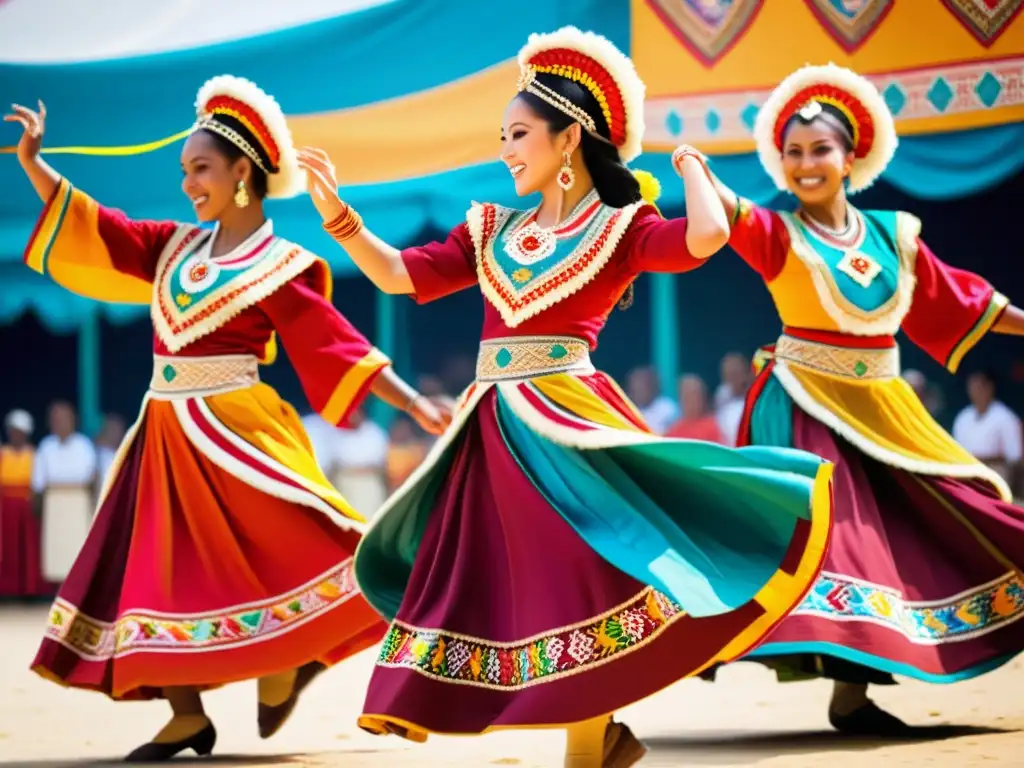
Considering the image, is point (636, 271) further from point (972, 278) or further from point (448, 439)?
point (972, 278)

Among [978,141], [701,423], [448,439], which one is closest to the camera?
[448,439]

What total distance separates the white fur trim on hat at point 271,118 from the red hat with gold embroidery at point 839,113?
1309mm

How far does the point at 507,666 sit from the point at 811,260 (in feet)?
5.77

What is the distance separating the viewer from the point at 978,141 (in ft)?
25.8

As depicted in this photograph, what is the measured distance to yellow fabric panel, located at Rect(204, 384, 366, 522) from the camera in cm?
446

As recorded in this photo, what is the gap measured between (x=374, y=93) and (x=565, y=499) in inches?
247

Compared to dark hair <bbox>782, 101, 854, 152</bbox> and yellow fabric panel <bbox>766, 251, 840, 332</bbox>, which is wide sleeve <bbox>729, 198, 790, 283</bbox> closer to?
yellow fabric panel <bbox>766, 251, 840, 332</bbox>

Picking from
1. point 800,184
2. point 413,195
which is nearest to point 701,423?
point 413,195

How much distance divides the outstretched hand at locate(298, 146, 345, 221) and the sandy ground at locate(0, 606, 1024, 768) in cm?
141

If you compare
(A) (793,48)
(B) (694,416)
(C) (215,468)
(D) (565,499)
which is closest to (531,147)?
(D) (565,499)

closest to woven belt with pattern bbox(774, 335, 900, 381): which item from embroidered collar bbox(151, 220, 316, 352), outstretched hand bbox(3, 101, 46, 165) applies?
embroidered collar bbox(151, 220, 316, 352)

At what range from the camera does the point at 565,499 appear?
3.38 meters

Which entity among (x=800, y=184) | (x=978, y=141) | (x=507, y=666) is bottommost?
(x=507, y=666)

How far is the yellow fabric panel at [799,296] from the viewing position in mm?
4602
